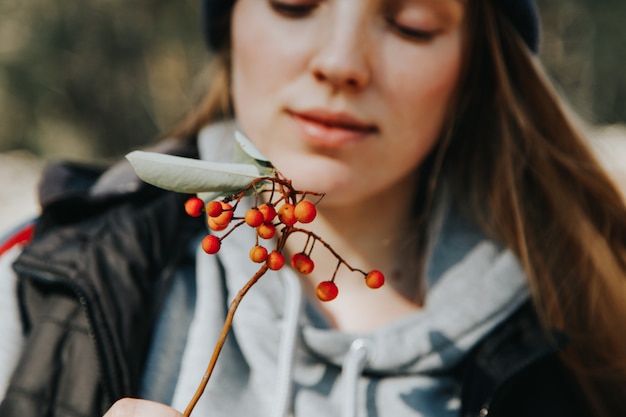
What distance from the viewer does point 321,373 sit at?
1.33 metres

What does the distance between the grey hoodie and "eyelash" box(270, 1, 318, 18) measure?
331 mm

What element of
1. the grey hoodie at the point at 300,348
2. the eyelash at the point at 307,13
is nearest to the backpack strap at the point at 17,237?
the grey hoodie at the point at 300,348

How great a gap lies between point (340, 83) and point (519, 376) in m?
0.66

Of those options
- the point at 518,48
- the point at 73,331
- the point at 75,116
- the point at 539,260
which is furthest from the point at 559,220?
the point at 75,116

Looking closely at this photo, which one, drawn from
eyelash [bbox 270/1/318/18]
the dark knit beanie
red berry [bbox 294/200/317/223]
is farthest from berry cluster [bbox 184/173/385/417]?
the dark knit beanie

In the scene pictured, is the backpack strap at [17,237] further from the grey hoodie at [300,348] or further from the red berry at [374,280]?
the red berry at [374,280]

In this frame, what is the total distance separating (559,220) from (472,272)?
0.32 meters

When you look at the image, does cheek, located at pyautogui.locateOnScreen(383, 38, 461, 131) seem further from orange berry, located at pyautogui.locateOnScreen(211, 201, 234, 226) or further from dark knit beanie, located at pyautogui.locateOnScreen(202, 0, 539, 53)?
orange berry, located at pyautogui.locateOnScreen(211, 201, 234, 226)

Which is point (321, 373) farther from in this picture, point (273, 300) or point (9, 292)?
point (9, 292)

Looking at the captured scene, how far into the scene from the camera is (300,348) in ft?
4.37

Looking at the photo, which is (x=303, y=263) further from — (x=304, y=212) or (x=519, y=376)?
(x=519, y=376)

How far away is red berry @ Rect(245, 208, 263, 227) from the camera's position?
2.16 ft

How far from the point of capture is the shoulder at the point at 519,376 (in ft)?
4.31

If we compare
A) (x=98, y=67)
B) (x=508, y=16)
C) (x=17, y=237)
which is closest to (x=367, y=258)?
(x=508, y=16)
